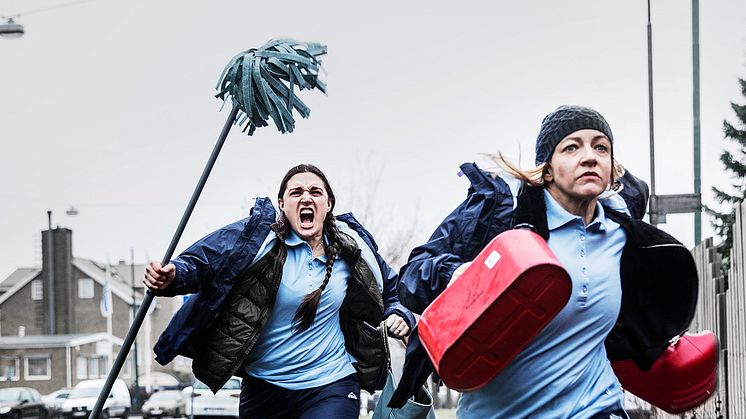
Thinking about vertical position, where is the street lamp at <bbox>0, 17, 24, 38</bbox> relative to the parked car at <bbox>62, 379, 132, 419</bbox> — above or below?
above

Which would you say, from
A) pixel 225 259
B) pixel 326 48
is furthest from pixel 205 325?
pixel 326 48

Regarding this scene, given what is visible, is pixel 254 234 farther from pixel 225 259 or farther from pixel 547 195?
pixel 547 195

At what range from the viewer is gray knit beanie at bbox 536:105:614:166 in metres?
4.52

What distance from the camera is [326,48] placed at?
24.9 ft

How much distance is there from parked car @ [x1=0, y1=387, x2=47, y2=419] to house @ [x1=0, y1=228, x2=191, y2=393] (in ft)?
127

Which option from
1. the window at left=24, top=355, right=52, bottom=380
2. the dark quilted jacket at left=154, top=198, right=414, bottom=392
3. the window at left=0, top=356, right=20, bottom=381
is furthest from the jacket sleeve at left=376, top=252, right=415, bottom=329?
the window at left=24, top=355, right=52, bottom=380

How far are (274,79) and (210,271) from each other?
1.36 m

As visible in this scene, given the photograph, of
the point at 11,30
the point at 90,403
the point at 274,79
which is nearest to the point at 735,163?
the point at 11,30

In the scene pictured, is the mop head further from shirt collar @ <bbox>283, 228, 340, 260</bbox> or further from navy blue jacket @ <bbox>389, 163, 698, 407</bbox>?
navy blue jacket @ <bbox>389, 163, 698, 407</bbox>

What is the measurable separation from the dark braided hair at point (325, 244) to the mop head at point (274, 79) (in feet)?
1.46

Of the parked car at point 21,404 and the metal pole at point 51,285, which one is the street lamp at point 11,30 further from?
the metal pole at point 51,285

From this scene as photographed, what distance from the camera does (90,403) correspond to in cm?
4444

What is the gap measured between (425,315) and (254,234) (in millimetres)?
2725

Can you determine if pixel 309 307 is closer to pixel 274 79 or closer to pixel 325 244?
pixel 325 244
